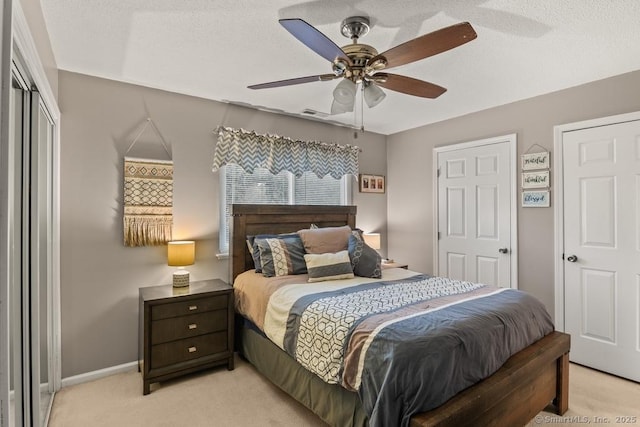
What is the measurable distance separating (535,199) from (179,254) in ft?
10.8

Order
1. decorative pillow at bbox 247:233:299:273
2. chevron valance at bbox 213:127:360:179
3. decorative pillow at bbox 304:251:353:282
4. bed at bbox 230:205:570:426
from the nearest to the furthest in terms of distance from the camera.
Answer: bed at bbox 230:205:570:426 < decorative pillow at bbox 304:251:353:282 < decorative pillow at bbox 247:233:299:273 < chevron valance at bbox 213:127:360:179

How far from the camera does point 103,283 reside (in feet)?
9.21

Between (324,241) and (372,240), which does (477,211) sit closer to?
A: (372,240)

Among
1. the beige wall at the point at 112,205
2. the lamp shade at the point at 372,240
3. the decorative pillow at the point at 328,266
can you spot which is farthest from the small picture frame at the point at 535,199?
the beige wall at the point at 112,205

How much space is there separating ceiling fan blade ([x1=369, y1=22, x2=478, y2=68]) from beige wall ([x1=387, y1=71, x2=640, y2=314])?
2.09 m

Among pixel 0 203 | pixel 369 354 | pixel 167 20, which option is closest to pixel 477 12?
pixel 167 20

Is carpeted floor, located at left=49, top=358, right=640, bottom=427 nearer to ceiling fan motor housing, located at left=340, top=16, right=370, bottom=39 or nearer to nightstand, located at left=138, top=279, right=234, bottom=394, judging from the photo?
nightstand, located at left=138, top=279, right=234, bottom=394

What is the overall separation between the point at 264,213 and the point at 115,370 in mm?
1834

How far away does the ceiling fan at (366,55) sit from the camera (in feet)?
5.17

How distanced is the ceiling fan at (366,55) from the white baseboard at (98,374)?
2.55 m

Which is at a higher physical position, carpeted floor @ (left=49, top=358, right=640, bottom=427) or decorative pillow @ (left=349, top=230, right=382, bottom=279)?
decorative pillow @ (left=349, top=230, right=382, bottom=279)

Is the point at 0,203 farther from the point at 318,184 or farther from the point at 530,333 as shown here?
the point at 318,184

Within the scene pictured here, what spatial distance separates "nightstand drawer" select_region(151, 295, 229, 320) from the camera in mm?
2598

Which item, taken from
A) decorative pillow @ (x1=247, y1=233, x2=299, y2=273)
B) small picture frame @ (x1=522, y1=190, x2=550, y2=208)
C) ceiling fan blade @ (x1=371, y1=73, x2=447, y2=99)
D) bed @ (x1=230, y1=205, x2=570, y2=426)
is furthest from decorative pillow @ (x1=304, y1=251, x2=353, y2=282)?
small picture frame @ (x1=522, y1=190, x2=550, y2=208)
